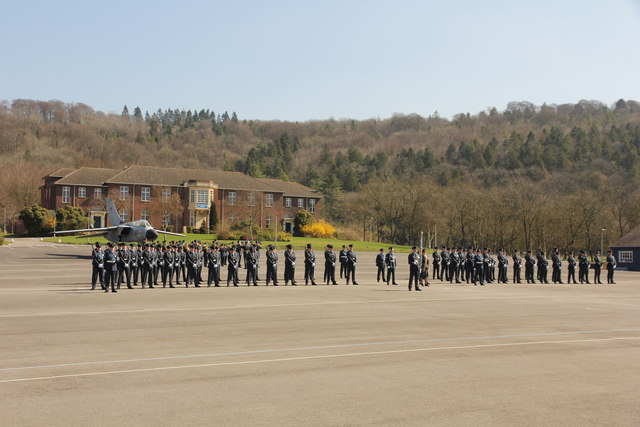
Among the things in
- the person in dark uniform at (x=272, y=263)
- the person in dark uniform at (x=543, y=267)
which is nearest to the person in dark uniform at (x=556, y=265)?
the person in dark uniform at (x=543, y=267)

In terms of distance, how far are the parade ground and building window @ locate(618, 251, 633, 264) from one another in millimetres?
37025

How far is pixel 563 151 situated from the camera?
107750 millimetres

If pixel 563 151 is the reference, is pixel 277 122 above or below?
above

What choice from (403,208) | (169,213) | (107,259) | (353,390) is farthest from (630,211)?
(353,390)

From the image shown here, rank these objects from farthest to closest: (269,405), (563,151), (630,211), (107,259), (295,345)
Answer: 1. (563,151)
2. (630,211)
3. (107,259)
4. (295,345)
5. (269,405)

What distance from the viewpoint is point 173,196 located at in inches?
2881

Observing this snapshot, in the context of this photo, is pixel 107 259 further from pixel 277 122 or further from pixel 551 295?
pixel 277 122

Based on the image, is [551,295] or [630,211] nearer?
[551,295]

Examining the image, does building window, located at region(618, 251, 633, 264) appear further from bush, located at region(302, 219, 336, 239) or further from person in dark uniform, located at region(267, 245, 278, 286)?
person in dark uniform, located at region(267, 245, 278, 286)

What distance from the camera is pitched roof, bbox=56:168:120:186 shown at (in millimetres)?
71394

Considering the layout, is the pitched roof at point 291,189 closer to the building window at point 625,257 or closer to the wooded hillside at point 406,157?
the wooded hillside at point 406,157

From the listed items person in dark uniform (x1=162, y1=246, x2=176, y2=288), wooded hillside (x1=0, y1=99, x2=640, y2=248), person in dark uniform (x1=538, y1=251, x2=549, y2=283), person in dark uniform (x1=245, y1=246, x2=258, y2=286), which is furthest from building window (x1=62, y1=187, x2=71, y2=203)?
person in dark uniform (x1=538, y1=251, x2=549, y2=283)

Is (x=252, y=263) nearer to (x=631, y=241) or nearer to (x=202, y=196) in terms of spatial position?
(x=631, y=241)

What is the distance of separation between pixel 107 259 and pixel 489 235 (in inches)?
2577
